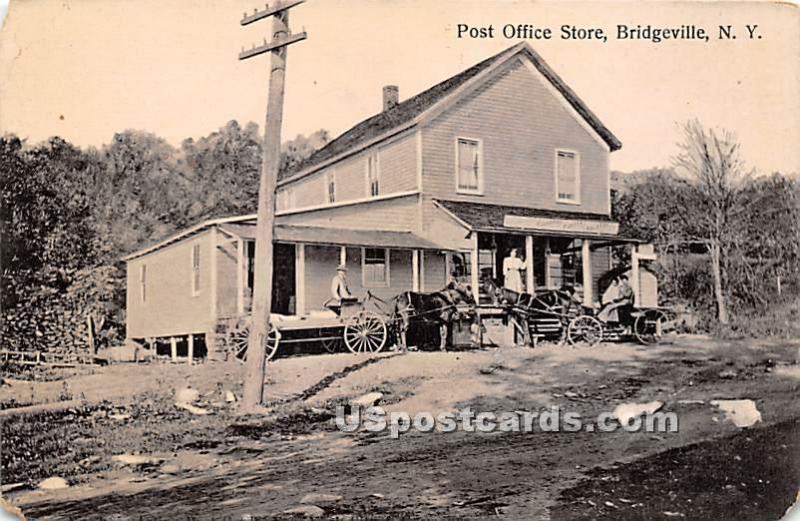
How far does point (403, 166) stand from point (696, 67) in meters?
2.42

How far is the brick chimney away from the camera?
260 inches

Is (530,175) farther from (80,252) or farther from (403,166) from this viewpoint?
(80,252)

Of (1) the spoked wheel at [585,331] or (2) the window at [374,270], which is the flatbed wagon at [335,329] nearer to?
(2) the window at [374,270]

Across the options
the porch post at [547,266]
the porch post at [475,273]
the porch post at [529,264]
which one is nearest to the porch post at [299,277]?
the porch post at [475,273]

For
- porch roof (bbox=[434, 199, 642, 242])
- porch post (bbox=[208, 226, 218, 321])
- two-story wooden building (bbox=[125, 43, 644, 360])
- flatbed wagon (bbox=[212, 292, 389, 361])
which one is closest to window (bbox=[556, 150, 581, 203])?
two-story wooden building (bbox=[125, 43, 644, 360])

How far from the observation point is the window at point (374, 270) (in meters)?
6.71

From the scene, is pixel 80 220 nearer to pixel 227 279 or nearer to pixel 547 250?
pixel 227 279

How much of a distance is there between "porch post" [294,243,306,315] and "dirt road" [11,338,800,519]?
61cm

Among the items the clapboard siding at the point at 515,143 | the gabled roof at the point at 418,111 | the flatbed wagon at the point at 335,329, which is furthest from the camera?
the clapboard siding at the point at 515,143

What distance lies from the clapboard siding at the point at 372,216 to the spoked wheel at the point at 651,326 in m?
2.03

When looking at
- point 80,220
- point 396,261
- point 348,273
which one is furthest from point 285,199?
point 80,220

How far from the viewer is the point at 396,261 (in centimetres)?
677

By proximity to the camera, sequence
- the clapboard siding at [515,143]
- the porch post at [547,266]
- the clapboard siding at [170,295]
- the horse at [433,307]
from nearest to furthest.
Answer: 1. the clapboard siding at [170,295]
2. the horse at [433,307]
3. the clapboard siding at [515,143]
4. the porch post at [547,266]

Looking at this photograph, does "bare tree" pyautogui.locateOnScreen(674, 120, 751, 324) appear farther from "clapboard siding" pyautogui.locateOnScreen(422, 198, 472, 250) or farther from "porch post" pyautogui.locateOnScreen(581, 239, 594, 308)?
"clapboard siding" pyautogui.locateOnScreen(422, 198, 472, 250)
